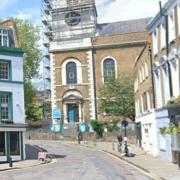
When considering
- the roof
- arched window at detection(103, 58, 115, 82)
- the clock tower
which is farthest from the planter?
the roof

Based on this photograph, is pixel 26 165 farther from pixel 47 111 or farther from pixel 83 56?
pixel 47 111

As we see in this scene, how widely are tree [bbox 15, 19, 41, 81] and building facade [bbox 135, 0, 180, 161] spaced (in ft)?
98.2

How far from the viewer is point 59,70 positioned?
7288 centimetres

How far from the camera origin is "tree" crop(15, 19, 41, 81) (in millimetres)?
66875

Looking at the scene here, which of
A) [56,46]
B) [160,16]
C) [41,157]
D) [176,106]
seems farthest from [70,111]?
[176,106]

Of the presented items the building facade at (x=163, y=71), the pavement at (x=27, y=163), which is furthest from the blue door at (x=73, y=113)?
the building facade at (x=163, y=71)

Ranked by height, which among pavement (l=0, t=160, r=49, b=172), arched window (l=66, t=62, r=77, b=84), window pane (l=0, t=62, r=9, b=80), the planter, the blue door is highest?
arched window (l=66, t=62, r=77, b=84)

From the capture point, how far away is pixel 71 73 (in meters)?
72.6

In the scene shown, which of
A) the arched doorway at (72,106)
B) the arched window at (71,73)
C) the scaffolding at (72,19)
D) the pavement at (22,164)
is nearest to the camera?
→ the pavement at (22,164)

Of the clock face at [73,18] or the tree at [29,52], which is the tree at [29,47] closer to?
the tree at [29,52]

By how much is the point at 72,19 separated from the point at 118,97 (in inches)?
688

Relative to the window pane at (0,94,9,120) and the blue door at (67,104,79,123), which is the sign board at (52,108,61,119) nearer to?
the blue door at (67,104,79,123)

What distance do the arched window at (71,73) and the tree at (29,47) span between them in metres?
5.69

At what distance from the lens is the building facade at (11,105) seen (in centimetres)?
3725
